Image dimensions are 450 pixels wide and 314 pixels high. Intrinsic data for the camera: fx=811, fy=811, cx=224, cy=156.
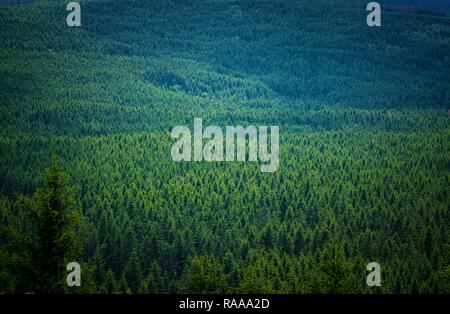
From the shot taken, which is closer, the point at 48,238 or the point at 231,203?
the point at 48,238

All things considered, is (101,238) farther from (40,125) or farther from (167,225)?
(40,125)

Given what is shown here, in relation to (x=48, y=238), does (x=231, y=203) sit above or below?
above

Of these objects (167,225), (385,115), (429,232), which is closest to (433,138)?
(385,115)

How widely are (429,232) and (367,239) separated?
→ 7.76 metres

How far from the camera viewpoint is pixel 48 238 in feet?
131

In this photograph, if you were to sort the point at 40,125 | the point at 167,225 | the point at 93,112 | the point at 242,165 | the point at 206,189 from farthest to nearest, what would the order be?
the point at 93,112
the point at 40,125
the point at 242,165
the point at 206,189
the point at 167,225

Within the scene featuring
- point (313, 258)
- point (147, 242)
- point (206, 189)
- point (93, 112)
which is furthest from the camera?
point (93, 112)

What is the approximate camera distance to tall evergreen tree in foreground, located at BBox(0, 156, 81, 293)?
39500 millimetres

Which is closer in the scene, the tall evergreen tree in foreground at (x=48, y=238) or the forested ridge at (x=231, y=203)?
the tall evergreen tree in foreground at (x=48, y=238)

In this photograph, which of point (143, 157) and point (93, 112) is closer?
point (143, 157)

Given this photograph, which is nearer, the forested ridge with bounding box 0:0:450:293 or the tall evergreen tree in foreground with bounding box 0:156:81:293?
the tall evergreen tree in foreground with bounding box 0:156:81:293

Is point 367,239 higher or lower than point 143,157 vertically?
lower

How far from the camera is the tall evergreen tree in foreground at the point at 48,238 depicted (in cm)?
3950

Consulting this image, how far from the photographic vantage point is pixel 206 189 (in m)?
105
